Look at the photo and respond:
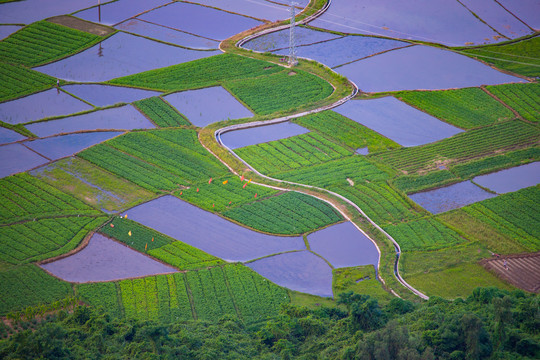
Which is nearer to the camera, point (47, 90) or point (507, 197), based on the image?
point (507, 197)

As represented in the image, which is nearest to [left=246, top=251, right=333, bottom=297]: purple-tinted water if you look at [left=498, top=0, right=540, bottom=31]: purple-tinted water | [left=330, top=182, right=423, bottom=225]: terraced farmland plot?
[left=330, top=182, right=423, bottom=225]: terraced farmland plot

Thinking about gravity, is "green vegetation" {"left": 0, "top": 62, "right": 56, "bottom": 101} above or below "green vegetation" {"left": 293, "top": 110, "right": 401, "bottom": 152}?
below

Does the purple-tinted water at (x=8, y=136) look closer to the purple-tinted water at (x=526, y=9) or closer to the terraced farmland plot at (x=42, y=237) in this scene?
the terraced farmland plot at (x=42, y=237)

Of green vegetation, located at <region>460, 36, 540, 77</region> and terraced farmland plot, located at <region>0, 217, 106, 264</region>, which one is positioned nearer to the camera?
terraced farmland plot, located at <region>0, 217, 106, 264</region>

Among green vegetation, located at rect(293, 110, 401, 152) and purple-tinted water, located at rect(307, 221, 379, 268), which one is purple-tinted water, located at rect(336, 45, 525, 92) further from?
purple-tinted water, located at rect(307, 221, 379, 268)

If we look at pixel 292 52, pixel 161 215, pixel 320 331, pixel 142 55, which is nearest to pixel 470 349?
pixel 320 331

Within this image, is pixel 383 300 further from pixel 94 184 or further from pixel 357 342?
pixel 94 184

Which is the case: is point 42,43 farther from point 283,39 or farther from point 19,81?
point 283,39
